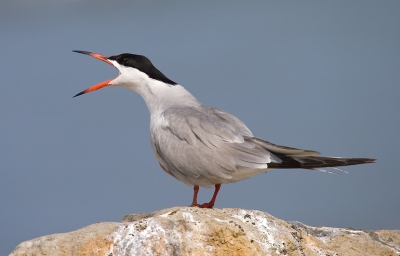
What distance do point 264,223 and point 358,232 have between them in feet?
4.17

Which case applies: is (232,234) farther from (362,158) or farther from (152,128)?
(152,128)

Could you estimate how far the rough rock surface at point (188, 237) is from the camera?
16.3 ft

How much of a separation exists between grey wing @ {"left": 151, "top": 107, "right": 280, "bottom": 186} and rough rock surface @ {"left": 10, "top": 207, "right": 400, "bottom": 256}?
130 centimetres

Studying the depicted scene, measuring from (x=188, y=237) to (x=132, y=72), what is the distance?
3835 mm

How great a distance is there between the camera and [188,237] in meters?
5.07

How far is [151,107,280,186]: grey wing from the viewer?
22.7 feet

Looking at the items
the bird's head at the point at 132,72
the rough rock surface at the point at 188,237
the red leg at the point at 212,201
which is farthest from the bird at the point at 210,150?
the rough rock surface at the point at 188,237

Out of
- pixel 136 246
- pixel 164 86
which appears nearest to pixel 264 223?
pixel 136 246

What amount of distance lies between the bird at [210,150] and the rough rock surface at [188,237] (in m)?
1.27

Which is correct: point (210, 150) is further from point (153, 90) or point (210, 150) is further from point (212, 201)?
point (153, 90)

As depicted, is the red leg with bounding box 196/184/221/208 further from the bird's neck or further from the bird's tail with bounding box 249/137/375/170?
the bird's neck

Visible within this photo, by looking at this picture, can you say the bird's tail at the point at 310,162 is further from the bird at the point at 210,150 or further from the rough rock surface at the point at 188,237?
the rough rock surface at the point at 188,237

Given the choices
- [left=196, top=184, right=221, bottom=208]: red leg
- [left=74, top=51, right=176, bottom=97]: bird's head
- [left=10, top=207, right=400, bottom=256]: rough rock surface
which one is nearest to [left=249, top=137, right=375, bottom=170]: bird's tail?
[left=196, top=184, right=221, bottom=208]: red leg

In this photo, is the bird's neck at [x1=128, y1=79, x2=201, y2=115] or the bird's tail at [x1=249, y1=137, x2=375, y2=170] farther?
the bird's neck at [x1=128, y1=79, x2=201, y2=115]
